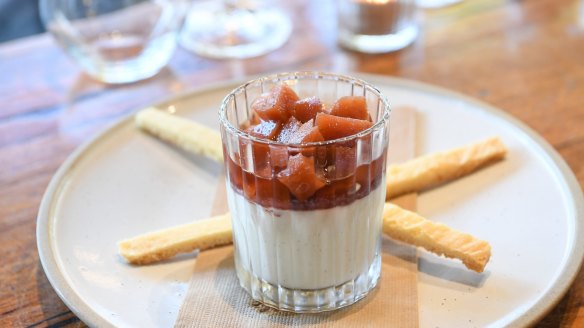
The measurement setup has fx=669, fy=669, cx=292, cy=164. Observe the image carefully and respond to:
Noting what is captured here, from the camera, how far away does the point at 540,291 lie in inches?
36.5

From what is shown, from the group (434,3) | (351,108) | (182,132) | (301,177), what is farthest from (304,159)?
(434,3)

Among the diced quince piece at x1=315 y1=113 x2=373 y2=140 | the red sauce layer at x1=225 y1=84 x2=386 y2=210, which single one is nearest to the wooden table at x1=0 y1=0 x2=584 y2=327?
the red sauce layer at x1=225 y1=84 x2=386 y2=210

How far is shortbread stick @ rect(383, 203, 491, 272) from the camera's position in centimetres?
98

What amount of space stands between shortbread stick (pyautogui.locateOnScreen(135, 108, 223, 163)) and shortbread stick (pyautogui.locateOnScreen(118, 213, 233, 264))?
0.23 meters

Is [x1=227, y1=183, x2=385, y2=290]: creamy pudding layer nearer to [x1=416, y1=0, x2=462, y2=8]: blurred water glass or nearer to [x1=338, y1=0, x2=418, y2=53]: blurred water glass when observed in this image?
[x1=338, y1=0, x2=418, y2=53]: blurred water glass

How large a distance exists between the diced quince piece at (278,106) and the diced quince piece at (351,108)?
60mm

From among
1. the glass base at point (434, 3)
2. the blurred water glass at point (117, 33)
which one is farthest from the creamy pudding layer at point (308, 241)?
the glass base at point (434, 3)

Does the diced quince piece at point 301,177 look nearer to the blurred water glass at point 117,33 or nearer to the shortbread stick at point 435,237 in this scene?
the shortbread stick at point 435,237

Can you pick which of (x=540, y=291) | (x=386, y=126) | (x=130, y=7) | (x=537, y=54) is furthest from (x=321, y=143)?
(x=130, y=7)

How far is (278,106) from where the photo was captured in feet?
3.06

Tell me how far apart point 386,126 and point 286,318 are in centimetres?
30

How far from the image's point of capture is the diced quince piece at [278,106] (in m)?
0.93

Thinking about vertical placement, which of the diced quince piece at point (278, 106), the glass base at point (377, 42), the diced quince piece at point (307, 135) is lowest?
the glass base at point (377, 42)

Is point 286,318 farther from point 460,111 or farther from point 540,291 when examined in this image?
point 460,111
